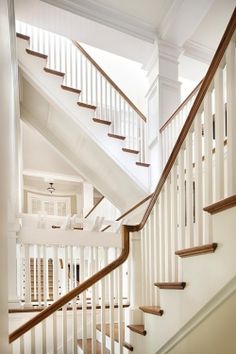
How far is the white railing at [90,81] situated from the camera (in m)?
4.86

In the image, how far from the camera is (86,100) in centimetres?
490

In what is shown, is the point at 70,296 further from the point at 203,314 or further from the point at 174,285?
the point at 203,314

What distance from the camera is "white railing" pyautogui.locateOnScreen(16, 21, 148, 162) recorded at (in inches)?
191

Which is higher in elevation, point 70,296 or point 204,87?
point 204,87

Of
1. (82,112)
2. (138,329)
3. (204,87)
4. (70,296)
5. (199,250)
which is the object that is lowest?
(138,329)

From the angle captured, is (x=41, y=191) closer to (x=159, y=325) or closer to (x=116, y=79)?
(x=116, y=79)

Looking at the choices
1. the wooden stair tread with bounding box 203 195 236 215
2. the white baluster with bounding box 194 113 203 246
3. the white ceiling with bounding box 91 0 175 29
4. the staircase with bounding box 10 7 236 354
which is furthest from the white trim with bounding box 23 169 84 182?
the wooden stair tread with bounding box 203 195 236 215

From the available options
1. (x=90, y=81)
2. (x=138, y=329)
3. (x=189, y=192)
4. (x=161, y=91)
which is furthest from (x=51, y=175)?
(x=189, y=192)

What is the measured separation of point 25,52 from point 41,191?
14.8ft

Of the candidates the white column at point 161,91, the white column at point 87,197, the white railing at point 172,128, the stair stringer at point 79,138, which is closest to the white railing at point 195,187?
the white railing at point 172,128

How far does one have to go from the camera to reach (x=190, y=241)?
1.86m

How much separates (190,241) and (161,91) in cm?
336

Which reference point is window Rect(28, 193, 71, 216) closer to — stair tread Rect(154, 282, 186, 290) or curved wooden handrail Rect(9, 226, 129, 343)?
curved wooden handrail Rect(9, 226, 129, 343)

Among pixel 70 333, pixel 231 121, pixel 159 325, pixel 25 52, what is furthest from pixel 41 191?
pixel 231 121
